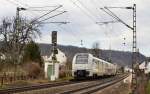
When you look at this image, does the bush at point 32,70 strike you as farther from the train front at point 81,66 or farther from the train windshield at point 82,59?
the train windshield at point 82,59

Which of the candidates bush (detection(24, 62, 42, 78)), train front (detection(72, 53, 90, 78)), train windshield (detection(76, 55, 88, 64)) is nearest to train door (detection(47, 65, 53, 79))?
bush (detection(24, 62, 42, 78))

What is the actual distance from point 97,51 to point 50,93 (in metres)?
102

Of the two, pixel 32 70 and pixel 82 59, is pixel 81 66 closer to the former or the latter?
pixel 82 59

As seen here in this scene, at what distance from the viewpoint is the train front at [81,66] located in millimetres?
57250

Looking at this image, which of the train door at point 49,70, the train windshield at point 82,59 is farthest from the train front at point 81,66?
the train door at point 49,70

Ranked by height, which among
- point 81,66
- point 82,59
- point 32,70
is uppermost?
point 82,59

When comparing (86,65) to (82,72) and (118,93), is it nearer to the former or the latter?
(82,72)

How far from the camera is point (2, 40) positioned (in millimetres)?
97500

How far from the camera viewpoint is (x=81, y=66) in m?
57.5

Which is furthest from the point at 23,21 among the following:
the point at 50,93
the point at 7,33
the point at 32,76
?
the point at 50,93

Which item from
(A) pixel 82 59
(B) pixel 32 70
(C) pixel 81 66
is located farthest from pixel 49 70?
(A) pixel 82 59

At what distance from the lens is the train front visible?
57.2 metres

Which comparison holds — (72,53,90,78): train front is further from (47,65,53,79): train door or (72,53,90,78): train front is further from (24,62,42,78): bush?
(24,62,42,78): bush

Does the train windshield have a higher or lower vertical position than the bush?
higher
